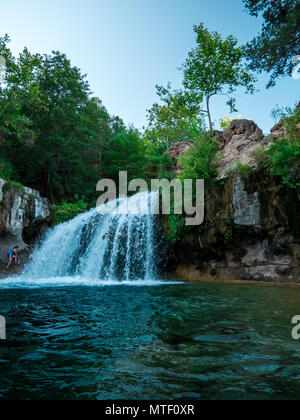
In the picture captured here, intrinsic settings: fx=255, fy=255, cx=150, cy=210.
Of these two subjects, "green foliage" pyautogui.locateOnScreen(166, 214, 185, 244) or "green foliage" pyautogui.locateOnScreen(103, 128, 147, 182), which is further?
"green foliage" pyautogui.locateOnScreen(103, 128, 147, 182)

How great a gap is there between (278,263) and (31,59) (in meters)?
16.7

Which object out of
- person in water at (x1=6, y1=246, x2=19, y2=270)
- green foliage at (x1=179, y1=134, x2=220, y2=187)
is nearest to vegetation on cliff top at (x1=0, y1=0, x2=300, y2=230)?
green foliage at (x1=179, y1=134, x2=220, y2=187)

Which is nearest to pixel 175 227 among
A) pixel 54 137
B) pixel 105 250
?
pixel 105 250

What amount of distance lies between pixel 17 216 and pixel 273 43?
1495cm

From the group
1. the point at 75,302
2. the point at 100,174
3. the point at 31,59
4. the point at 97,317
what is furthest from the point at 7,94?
the point at 97,317

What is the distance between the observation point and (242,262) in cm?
1033

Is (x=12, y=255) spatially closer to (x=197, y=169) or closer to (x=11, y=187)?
(x=11, y=187)

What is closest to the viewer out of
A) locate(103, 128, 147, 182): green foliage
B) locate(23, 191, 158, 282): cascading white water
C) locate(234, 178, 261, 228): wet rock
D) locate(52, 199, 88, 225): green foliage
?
locate(234, 178, 261, 228): wet rock

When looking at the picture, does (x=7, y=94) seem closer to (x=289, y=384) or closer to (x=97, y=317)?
(x=97, y=317)

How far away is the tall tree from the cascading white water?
8.34 meters

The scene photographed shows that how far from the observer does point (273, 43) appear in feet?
35.7

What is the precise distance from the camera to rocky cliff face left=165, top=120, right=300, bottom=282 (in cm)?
902

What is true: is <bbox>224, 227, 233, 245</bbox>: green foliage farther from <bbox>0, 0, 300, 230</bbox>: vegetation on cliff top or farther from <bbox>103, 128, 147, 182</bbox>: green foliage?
<bbox>103, 128, 147, 182</bbox>: green foliage

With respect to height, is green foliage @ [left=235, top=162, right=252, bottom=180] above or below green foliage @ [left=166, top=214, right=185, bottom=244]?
above
